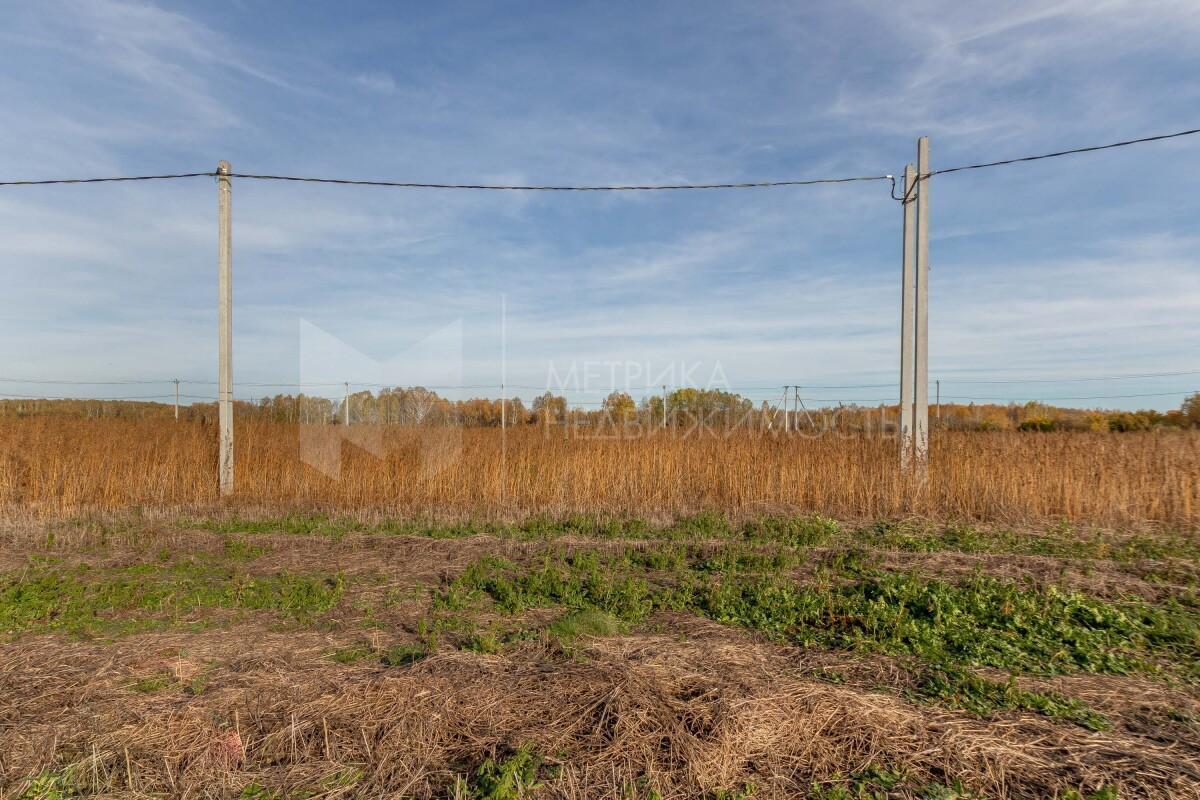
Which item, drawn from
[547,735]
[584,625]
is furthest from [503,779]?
[584,625]

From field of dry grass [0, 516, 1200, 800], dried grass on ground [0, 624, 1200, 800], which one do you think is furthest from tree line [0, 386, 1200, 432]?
dried grass on ground [0, 624, 1200, 800]

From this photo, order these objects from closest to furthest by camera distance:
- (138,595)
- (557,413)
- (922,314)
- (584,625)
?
1. (584,625)
2. (138,595)
3. (922,314)
4. (557,413)

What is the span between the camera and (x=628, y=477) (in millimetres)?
9164

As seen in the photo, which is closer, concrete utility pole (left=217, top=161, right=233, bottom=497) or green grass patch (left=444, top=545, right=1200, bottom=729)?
green grass patch (left=444, top=545, right=1200, bottom=729)

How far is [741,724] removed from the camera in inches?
116

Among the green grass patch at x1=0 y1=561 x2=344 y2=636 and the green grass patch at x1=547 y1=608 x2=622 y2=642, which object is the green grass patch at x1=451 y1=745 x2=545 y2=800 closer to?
the green grass patch at x1=547 y1=608 x2=622 y2=642

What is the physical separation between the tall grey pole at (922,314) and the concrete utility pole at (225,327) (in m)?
8.89

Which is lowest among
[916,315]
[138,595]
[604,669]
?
[138,595]

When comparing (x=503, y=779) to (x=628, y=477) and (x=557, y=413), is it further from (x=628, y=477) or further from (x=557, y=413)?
(x=557, y=413)

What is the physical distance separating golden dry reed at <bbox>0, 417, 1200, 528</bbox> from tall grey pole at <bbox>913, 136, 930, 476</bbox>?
1.05ft

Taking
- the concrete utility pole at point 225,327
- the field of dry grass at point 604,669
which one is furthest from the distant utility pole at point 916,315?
the concrete utility pole at point 225,327

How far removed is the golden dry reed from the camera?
26.8 feet

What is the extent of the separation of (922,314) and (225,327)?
9.09 metres

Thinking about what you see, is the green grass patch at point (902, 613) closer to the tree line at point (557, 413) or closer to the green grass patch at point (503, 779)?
the green grass patch at point (503, 779)
